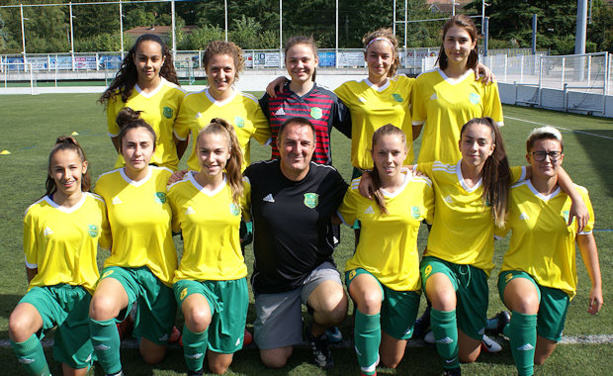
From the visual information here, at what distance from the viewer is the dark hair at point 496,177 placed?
295cm

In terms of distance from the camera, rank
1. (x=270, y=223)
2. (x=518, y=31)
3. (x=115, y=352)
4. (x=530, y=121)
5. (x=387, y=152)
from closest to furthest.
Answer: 1. (x=115, y=352)
2. (x=387, y=152)
3. (x=270, y=223)
4. (x=530, y=121)
5. (x=518, y=31)

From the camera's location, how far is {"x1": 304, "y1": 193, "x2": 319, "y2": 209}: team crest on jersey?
3145 mm

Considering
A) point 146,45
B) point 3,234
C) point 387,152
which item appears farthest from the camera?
point 3,234

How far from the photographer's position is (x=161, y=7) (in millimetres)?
60719

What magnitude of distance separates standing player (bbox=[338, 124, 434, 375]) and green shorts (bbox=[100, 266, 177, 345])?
999 mm

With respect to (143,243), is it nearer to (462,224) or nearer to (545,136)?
(462,224)

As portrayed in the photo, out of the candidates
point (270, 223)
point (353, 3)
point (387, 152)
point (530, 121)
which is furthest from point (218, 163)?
point (353, 3)

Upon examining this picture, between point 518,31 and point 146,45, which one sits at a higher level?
point 518,31

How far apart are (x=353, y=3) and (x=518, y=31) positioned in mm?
14255

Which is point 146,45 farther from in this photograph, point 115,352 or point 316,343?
point 316,343

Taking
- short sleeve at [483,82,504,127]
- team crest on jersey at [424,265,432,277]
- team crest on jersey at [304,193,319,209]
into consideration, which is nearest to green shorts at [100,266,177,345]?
team crest on jersey at [304,193,319,209]

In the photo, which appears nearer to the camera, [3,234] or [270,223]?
[270,223]

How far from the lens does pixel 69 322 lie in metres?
2.82

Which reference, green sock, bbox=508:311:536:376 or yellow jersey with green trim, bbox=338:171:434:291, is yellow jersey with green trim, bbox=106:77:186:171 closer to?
yellow jersey with green trim, bbox=338:171:434:291
